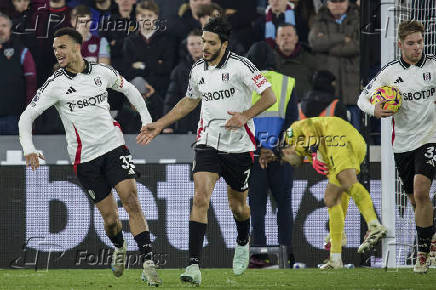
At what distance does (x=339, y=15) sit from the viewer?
41.6ft

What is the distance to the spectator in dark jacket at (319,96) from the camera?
442 inches

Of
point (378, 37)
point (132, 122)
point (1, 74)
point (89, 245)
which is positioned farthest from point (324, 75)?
point (1, 74)

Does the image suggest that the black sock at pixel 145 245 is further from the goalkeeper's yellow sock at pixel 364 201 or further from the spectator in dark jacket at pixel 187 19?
the spectator in dark jacket at pixel 187 19

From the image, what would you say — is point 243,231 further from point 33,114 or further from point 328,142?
point 33,114

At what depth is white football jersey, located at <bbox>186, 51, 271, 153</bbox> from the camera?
8.55 m

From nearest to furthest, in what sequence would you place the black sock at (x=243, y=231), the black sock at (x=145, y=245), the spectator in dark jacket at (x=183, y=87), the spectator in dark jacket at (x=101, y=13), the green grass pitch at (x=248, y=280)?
the green grass pitch at (x=248, y=280)
the black sock at (x=145, y=245)
the black sock at (x=243, y=231)
the spectator in dark jacket at (x=183, y=87)
the spectator in dark jacket at (x=101, y=13)

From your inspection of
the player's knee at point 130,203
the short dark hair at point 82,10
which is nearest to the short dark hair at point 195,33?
the short dark hair at point 82,10

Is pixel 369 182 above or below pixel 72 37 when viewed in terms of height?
below

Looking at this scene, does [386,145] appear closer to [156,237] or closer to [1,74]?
[156,237]

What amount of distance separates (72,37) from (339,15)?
4977 millimetres

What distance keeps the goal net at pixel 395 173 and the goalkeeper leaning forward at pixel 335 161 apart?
42 cm

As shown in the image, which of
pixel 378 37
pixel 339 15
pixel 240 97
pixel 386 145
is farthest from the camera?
pixel 339 15

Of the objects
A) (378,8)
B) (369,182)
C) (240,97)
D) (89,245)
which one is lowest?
(89,245)

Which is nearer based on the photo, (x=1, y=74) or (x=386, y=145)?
(x=386, y=145)
